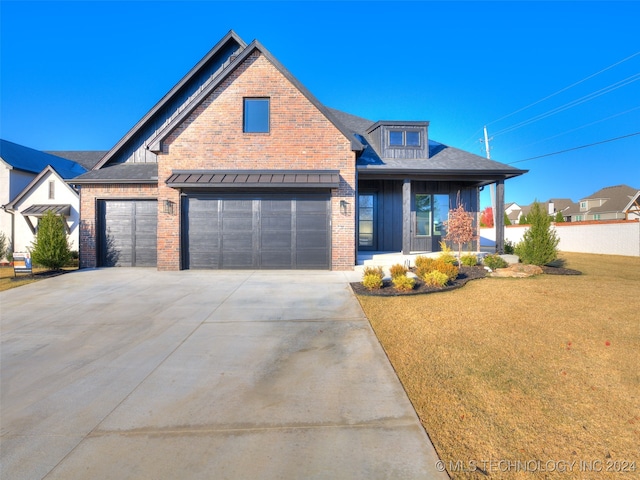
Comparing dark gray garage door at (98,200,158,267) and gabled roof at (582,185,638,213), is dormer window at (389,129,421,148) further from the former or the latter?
gabled roof at (582,185,638,213)

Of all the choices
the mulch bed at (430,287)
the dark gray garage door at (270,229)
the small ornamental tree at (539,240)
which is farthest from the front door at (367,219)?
the small ornamental tree at (539,240)

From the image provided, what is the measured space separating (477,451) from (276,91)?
11409mm

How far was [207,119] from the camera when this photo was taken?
11117mm

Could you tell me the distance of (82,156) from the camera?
80.4 ft

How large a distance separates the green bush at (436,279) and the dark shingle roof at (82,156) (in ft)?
85.2

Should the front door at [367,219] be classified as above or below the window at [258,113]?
below

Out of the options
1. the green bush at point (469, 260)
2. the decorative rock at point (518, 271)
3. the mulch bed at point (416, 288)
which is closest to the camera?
the mulch bed at point (416, 288)

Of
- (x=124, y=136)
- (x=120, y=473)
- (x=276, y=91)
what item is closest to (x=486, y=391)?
(x=120, y=473)

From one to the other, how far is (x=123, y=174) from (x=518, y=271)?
578 inches

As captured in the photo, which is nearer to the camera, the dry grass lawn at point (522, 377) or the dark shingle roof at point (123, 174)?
the dry grass lawn at point (522, 377)

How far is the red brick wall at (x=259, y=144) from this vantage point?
36.4 ft

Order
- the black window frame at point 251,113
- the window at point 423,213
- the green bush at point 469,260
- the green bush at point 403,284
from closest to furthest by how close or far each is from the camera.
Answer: the green bush at point 403,284 → the green bush at point 469,260 → the black window frame at point 251,113 → the window at point 423,213

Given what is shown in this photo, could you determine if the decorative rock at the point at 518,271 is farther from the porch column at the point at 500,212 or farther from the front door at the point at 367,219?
the front door at the point at 367,219

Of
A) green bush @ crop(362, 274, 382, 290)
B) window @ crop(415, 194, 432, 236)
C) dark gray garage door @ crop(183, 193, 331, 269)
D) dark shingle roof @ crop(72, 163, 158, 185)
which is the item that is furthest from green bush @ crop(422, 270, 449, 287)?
dark shingle roof @ crop(72, 163, 158, 185)
